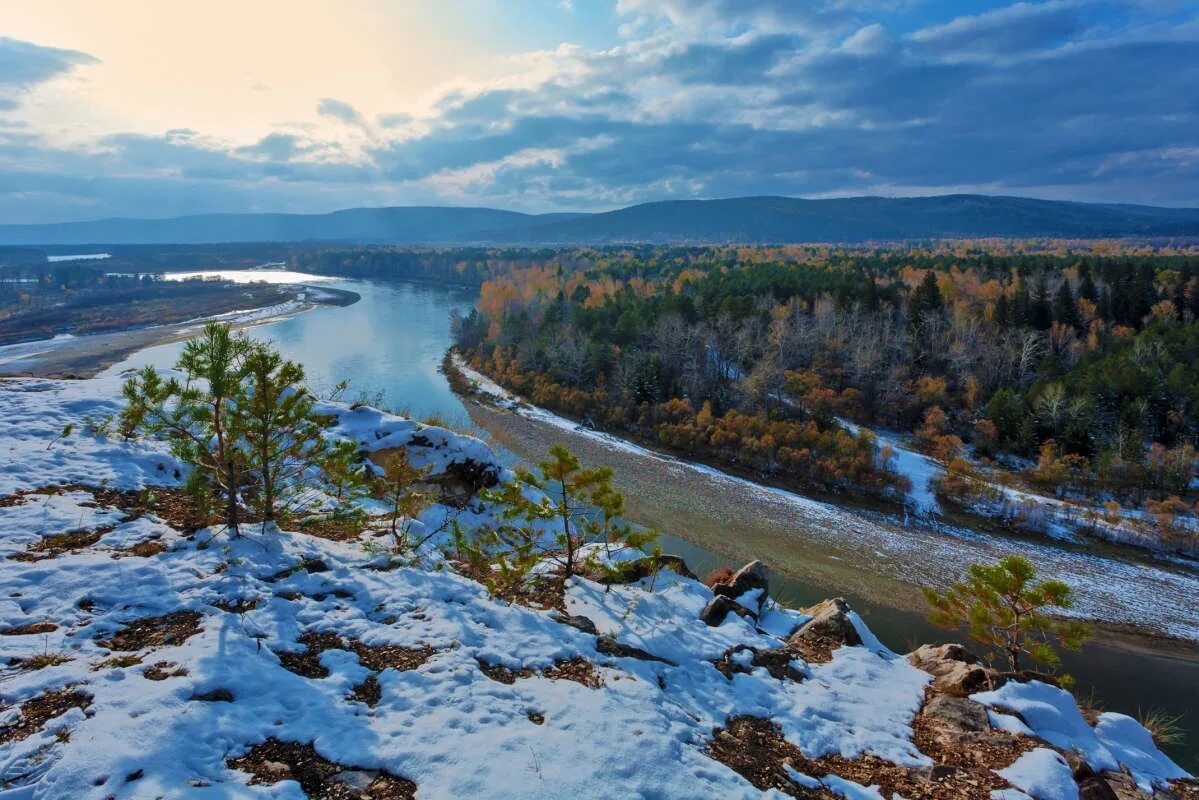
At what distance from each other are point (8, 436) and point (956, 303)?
55.9 meters

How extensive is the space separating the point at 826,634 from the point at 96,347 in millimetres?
63529

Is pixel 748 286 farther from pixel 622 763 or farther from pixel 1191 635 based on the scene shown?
pixel 622 763

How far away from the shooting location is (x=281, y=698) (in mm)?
4836

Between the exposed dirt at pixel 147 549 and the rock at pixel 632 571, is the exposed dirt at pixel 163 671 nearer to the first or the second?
the exposed dirt at pixel 147 549

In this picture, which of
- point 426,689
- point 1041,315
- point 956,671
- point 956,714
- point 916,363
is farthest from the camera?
point 1041,315

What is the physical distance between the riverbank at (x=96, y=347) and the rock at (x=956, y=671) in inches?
1347

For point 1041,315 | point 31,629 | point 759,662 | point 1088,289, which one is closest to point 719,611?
point 759,662

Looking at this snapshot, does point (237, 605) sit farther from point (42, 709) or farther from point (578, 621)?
point (578, 621)

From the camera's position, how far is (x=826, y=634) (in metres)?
8.48

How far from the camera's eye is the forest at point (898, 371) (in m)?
32.3

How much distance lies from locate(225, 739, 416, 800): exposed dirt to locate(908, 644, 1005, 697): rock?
6.35 m

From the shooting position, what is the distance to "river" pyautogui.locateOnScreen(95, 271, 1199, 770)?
18.3 m

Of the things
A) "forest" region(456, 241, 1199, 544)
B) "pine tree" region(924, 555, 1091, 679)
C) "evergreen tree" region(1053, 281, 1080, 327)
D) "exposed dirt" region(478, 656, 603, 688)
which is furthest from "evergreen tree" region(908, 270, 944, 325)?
"exposed dirt" region(478, 656, 603, 688)

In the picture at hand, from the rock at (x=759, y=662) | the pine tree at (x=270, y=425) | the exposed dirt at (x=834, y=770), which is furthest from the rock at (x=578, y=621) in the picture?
the pine tree at (x=270, y=425)
